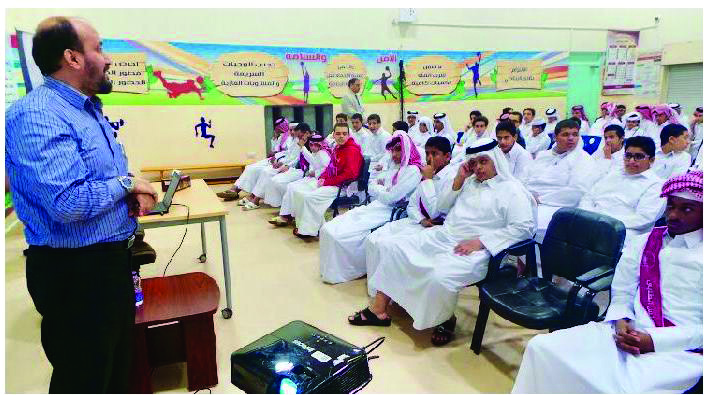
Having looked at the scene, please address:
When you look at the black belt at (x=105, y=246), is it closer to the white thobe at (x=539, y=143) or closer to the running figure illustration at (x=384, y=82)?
the white thobe at (x=539, y=143)

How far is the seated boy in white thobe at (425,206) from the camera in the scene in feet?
10.4

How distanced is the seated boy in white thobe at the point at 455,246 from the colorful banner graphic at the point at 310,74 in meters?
5.46

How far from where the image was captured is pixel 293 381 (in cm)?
130

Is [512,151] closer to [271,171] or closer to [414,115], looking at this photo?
[271,171]

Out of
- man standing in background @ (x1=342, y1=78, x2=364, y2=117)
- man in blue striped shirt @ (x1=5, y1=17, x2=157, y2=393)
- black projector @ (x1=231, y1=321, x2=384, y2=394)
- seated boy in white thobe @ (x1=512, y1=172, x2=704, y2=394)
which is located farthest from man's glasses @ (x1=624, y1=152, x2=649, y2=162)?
man standing in background @ (x1=342, y1=78, x2=364, y2=117)

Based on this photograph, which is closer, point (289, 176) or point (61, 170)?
point (61, 170)

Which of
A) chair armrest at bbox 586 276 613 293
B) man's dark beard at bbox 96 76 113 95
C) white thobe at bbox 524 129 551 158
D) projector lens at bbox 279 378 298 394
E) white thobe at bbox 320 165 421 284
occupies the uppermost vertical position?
man's dark beard at bbox 96 76 113 95

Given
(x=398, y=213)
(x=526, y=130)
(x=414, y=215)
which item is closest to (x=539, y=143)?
(x=526, y=130)

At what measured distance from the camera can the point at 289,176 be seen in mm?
5574

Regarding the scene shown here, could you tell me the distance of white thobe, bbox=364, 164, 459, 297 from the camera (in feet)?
10.3

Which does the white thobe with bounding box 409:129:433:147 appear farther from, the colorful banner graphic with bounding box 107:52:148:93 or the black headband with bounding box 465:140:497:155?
the black headband with bounding box 465:140:497:155

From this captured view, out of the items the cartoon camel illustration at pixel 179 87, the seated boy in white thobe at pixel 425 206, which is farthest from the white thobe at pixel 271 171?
the seated boy in white thobe at pixel 425 206

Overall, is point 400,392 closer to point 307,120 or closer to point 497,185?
point 497,185

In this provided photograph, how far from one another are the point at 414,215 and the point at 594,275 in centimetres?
139
